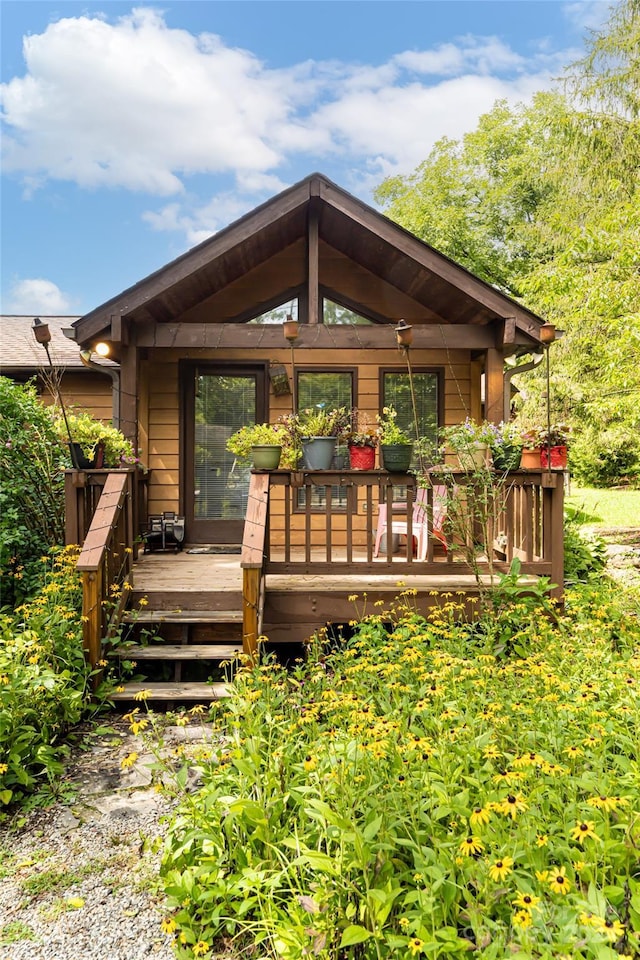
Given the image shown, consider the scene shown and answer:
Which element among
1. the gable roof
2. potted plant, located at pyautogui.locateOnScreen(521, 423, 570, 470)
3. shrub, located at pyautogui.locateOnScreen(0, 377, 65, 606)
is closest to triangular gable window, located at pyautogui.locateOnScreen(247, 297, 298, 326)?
the gable roof

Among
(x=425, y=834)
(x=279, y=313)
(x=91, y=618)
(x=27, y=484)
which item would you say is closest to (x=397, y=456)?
(x=91, y=618)

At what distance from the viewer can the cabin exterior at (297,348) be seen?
6188mm

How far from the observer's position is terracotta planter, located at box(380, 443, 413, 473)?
17.7 feet

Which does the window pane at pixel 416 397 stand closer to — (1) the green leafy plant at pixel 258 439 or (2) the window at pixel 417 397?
(2) the window at pixel 417 397

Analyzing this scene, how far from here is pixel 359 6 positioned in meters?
13.1

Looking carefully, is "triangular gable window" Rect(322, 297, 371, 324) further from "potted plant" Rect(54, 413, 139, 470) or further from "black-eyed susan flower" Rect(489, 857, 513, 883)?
"black-eyed susan flower" Rect(489, 857, 513, 883)

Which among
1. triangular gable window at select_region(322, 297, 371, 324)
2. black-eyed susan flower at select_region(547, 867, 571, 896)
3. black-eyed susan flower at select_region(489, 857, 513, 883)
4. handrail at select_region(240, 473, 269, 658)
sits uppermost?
triangular gable window at select_region(322, 297, 371, 324)

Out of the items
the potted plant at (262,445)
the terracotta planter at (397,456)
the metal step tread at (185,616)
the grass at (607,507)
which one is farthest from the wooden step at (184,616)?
the grass at (607,507)

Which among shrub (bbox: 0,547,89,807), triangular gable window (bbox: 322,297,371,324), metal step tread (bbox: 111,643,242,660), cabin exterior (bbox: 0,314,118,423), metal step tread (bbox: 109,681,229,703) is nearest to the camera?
shrub (bbox: 0,547,89,807)

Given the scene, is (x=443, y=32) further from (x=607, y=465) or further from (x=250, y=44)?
(x=607, y=465)

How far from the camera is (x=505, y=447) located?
5.37m

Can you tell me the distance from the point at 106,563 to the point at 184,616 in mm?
734

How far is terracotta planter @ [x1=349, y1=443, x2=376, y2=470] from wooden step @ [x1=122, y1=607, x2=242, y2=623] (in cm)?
A: 171

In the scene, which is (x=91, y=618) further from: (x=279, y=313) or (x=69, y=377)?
(x=69, y=377)
